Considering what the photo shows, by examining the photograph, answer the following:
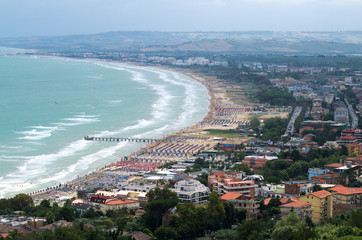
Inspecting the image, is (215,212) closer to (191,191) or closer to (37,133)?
Answer: (191,191)

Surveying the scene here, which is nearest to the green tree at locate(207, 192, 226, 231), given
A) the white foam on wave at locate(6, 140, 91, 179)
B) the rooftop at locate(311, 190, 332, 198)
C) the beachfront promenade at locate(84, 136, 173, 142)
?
the rooftop at locate(311, 190, 332, 198)

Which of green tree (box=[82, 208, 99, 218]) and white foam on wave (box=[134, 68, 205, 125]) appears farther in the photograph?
white foam on wave (box=[134, 68, 205, 125])

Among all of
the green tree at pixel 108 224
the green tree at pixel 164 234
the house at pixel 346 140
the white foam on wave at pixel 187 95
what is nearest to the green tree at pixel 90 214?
the green tree at pixel 108 224

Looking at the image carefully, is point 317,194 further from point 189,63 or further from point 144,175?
point 189,63

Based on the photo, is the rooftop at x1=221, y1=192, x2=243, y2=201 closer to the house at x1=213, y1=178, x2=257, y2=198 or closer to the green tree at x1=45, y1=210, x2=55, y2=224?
the house at x1=213, y1=178, x2=257, y2=198

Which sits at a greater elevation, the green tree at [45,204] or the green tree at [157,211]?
the green tree at [157,211]

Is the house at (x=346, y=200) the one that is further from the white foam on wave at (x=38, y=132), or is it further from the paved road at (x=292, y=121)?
the white foam on wave at (x=38, y=132)

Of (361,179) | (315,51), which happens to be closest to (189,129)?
(361,179)
